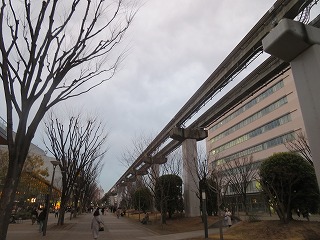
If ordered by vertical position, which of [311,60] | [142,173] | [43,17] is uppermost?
[142,173]

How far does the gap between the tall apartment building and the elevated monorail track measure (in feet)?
40.8

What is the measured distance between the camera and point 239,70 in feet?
58.8

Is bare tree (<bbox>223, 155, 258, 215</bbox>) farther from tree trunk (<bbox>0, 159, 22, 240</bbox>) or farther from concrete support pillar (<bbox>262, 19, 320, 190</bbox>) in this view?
tree trunk (<bbox>0, 159, 22, 240</bbox>)

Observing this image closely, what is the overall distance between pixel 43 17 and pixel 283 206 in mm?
11866

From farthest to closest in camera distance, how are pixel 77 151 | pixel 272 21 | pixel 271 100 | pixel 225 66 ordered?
pixel 271 100 < pixel 77 151 < pixel 225 66 < pixel 272 21

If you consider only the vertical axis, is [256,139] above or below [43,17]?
above

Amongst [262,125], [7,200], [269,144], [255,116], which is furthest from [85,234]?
[255,116]

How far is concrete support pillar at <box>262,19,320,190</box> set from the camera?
781 cm

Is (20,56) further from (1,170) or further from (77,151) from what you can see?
(1,170)


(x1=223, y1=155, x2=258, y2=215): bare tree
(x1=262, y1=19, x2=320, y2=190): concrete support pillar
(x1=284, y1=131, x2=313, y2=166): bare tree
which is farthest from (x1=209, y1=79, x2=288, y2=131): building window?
(x1=262, y1=19, x2=320, y2=190): concrete support pillar

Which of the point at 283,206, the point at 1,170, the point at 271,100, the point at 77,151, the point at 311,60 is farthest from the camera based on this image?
the point at 271,100

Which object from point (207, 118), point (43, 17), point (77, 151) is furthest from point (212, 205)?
point (43, 17)

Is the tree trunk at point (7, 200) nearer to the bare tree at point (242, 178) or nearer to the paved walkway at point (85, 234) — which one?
the paved walkway at point (85, 234)

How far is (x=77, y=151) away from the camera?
2597 cm
